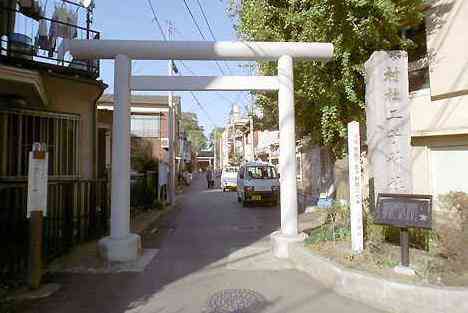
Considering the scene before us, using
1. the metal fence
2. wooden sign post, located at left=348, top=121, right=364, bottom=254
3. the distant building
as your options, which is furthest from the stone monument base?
the distant building

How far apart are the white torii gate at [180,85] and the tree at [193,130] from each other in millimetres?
69472

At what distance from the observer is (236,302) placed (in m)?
5.59

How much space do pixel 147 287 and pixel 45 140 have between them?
5164 millimetres

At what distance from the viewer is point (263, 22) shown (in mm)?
11250

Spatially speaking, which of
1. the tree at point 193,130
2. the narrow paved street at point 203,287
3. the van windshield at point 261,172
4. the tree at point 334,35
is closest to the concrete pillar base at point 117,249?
the narrow paved street at point 203,287

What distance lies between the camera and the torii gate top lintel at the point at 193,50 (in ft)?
26.7

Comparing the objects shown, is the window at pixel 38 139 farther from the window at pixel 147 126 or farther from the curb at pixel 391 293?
the window at pixel 147 126

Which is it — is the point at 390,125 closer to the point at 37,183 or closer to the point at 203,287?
the point at 203,287

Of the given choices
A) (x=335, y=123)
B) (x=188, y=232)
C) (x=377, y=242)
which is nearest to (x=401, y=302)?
(x=377, y=242)

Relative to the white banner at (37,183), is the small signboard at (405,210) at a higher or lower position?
lower

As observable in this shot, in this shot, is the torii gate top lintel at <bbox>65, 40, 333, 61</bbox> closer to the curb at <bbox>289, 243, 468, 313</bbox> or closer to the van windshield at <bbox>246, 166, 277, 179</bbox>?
the curb at <bbox>289, 243, 468, 313</bbox>

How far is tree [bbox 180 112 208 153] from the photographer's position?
271ft

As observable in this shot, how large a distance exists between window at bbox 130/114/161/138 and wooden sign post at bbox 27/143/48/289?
2253 cm

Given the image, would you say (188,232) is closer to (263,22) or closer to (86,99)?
(86,99)
